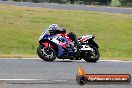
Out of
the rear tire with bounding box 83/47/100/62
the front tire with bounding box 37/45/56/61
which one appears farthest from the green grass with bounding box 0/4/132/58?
the front tire with bounding box 37/45/56/61

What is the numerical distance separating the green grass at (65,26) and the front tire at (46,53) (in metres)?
8.60

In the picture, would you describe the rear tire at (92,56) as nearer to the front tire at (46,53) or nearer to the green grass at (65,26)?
the front tire at (46,53)

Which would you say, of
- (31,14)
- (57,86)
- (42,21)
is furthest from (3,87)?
(31,14)

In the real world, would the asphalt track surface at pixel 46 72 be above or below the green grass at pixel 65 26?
above

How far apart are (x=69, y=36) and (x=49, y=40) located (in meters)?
0.70

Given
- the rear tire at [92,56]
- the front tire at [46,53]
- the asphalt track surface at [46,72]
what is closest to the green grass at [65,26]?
the rear tire at [92,56]

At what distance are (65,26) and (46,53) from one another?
16.5 metres

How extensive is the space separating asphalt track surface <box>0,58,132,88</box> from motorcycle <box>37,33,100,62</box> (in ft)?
1.04

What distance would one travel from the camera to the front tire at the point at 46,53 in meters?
15.1

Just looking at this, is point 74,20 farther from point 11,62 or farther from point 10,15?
point 11,62

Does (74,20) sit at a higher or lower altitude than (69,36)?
lower

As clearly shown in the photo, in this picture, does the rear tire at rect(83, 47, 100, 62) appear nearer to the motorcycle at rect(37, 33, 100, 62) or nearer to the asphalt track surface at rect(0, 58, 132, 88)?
the motorcycle at rect(37, 33, 100, 62)

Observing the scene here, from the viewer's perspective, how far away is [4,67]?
41.5ft

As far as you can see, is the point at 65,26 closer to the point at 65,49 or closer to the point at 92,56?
the point at 65,49
